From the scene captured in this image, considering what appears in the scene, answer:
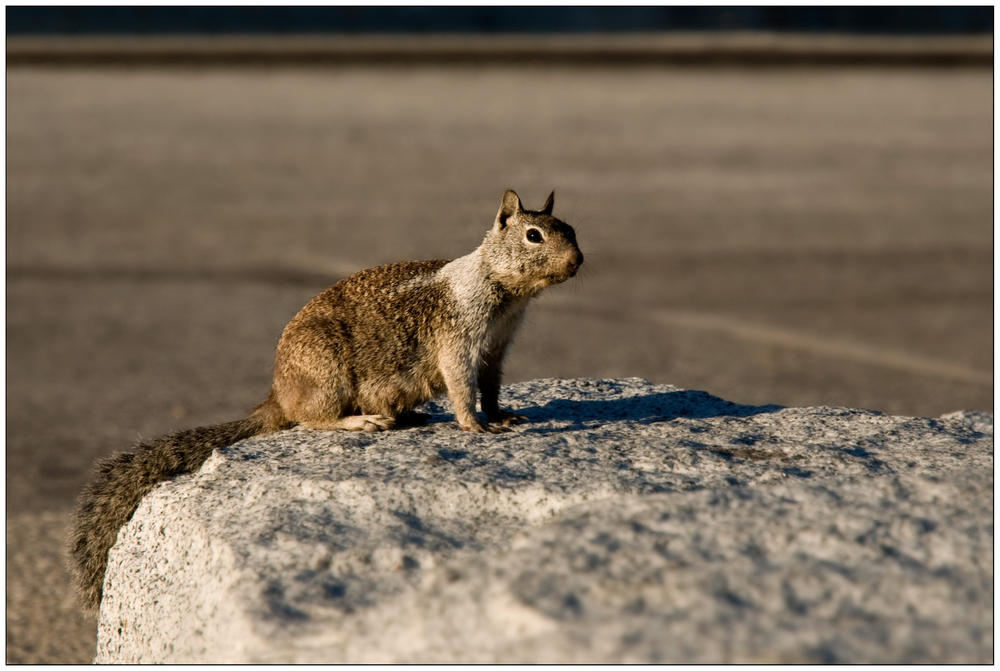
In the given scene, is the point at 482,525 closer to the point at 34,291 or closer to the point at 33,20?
the point at 34,291

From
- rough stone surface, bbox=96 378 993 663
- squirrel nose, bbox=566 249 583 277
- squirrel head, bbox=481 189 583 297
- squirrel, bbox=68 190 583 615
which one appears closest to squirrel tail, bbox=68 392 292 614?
squirrel, bbox=68 190 583 615

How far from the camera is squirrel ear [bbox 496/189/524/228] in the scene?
164 inches

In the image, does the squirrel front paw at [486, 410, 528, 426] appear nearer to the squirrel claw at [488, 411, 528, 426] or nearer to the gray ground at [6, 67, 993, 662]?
the squirrel claw at [488, 411, 528, 426]

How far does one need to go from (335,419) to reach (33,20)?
2778cm

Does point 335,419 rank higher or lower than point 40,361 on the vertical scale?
higher

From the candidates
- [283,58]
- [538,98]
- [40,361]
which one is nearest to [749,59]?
[538,98]

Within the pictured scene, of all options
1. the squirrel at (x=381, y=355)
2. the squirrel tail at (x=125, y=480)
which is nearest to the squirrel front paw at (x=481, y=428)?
the squirrel at (x=381, y=355)

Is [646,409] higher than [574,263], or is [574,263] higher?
[574,263]

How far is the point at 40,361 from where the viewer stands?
32.5 feet

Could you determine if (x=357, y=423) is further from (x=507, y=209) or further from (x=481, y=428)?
(x=507, y=209)

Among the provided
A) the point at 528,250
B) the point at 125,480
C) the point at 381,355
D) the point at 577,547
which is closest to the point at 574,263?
the point at 528,250

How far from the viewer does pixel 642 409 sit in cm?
438

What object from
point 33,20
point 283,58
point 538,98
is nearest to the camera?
point 538,98

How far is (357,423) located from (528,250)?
0.87 metres
